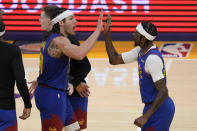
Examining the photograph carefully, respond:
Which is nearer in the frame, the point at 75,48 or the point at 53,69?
the point at 75,48

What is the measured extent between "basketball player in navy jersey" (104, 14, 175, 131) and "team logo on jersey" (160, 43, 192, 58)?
7.68 metres

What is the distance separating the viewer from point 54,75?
5.06 meters

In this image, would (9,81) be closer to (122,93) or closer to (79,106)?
(79,106)

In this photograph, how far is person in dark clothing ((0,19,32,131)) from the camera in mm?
4480

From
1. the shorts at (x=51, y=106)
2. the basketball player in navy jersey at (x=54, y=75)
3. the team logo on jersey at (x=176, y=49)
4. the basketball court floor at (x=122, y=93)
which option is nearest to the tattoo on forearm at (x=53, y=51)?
the basketball player in navy jersey at (x=54, y=75)

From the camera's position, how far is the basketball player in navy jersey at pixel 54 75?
4973 mm

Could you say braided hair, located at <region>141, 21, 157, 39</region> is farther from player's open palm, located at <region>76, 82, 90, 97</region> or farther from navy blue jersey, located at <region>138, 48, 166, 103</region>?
player's open palm, located at <region>76, 82, 90, 97</region>

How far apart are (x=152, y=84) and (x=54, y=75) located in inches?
39.7

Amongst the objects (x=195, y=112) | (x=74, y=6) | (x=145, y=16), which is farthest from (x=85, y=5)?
(x=195, y=112)

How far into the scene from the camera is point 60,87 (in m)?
5.12

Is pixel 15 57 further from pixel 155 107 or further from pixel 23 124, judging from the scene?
pixel 23 124

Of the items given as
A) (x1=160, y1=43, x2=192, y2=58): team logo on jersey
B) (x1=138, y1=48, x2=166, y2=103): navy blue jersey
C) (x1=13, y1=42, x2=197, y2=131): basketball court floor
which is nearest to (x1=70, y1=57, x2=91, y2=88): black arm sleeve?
(x1=138, y1=48, x2=166, y2=103): navy blue jersey

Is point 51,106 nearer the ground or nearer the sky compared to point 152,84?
nearer the ground

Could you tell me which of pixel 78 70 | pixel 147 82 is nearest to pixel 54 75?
pixel 78 70
